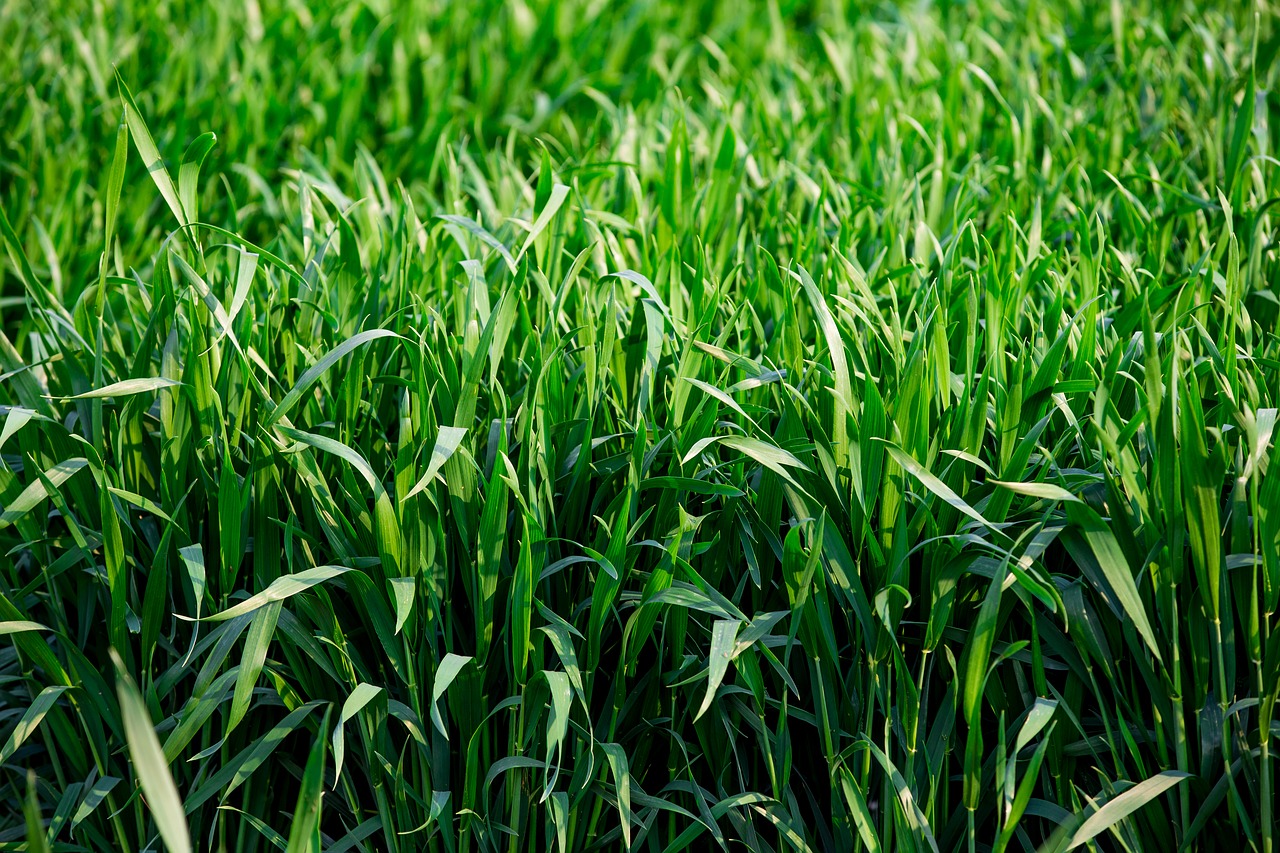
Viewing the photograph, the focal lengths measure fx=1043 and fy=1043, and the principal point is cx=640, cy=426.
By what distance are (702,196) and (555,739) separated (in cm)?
105

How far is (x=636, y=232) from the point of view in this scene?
1.64 metres

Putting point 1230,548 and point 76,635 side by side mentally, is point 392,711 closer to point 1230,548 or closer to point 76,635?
point 76,635

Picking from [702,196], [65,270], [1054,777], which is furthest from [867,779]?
[65,270]

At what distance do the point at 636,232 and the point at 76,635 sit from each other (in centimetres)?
96

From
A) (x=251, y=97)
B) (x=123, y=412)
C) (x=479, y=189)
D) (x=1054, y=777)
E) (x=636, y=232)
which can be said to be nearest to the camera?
(x=1054, y=777)

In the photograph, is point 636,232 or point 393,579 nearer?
point 393,579

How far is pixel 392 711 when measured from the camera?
1.06 meters

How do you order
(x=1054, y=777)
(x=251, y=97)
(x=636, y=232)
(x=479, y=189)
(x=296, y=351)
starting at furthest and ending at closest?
(x=251, y=97), (x=479, y=189), (x=636, y=232), (x=296, y=351), (x=1054, y=777)

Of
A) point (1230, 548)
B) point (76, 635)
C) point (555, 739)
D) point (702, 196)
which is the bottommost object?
point (76, 635)

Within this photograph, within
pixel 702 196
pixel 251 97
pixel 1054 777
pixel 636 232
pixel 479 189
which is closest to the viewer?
pixel 1054 777

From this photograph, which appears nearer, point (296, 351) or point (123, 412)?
point (123, 412)

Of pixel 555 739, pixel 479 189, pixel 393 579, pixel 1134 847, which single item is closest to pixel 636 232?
pixel 479 189

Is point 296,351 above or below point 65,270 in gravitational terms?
above

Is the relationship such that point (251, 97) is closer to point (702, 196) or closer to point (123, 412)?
point (702, 196)
